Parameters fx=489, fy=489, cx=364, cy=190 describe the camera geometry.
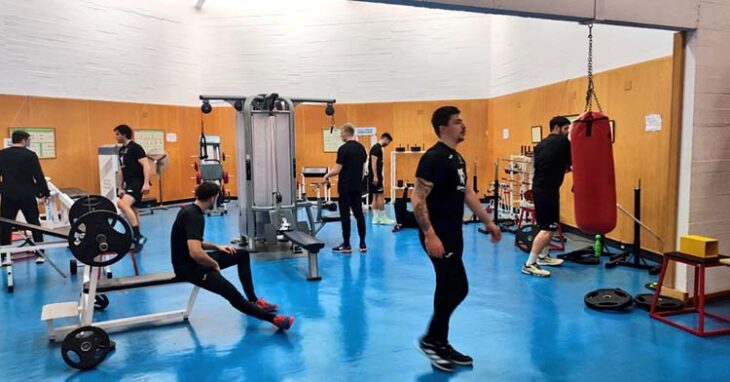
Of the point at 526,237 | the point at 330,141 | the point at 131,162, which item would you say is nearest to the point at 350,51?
the point at 330,141

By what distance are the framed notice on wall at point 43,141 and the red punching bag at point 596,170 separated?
30.6ft

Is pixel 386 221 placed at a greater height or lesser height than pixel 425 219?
lesser

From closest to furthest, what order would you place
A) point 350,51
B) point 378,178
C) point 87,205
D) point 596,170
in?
point 596,170 → point 87,205 → point 378,178 → point 350,51

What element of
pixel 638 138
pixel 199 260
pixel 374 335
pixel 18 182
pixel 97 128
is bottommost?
pixel 374 335

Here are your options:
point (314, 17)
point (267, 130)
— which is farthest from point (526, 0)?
point (314, 17)

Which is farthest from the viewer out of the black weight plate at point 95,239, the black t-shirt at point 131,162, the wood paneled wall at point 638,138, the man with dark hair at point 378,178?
the man with dark hair at point 378,178

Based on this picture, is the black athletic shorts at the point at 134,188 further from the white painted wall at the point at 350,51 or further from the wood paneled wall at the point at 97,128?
the white painted wall at the point at 350,51

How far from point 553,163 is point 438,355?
2703mm

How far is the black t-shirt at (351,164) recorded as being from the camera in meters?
6.12

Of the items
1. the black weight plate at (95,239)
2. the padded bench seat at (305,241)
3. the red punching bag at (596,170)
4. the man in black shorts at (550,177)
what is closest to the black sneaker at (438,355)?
the red punching bag at (596,170)

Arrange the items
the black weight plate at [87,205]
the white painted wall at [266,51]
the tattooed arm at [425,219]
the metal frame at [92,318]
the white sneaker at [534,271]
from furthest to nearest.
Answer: the white painted wall at [266,51], the white sneaker at [534,271], the black weight plate at [87,205], the metal frame at [92,318], the tattooed arm at [425,219]

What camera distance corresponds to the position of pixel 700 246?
144 inches

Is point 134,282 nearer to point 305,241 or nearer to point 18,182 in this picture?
point 305,241

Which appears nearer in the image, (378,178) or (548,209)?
(548,209)
